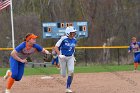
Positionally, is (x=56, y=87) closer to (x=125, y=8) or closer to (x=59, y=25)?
(x=59, y=25)

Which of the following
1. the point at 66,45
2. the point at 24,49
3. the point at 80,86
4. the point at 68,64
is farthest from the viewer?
the point at 80,86

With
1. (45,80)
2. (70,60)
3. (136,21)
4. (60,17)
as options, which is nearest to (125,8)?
(136,21)

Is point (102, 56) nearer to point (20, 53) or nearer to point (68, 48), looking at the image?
point (68, 48)

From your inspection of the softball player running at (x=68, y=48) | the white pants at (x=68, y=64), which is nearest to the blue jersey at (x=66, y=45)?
the softball player running at (x=68, y=48)

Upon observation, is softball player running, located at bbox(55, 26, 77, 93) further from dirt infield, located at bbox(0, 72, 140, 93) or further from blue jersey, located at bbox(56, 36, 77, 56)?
dirt infield, located at bbox(0, 72, 140, 93)

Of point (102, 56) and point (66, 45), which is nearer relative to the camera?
point (66, 45)

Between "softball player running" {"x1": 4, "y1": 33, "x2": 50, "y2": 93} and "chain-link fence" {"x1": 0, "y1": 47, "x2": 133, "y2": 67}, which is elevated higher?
"softball player running" {"x1": 4, "y1": 33, "x2": 50, "y2": 93}

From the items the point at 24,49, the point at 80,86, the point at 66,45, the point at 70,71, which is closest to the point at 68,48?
the point at 66,45

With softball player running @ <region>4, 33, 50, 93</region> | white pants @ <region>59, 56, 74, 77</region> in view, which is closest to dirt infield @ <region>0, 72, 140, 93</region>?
white pants @ <region>59, 56, 74, 77</region>

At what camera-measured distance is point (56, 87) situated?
13.7 m

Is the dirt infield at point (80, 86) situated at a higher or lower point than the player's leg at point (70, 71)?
lower

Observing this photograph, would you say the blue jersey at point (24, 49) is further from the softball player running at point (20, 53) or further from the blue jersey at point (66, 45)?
the blue jersey at point (66, 45)

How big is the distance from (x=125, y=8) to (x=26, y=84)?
24776 mm

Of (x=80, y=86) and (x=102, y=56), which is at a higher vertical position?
(x=80, y=86)
